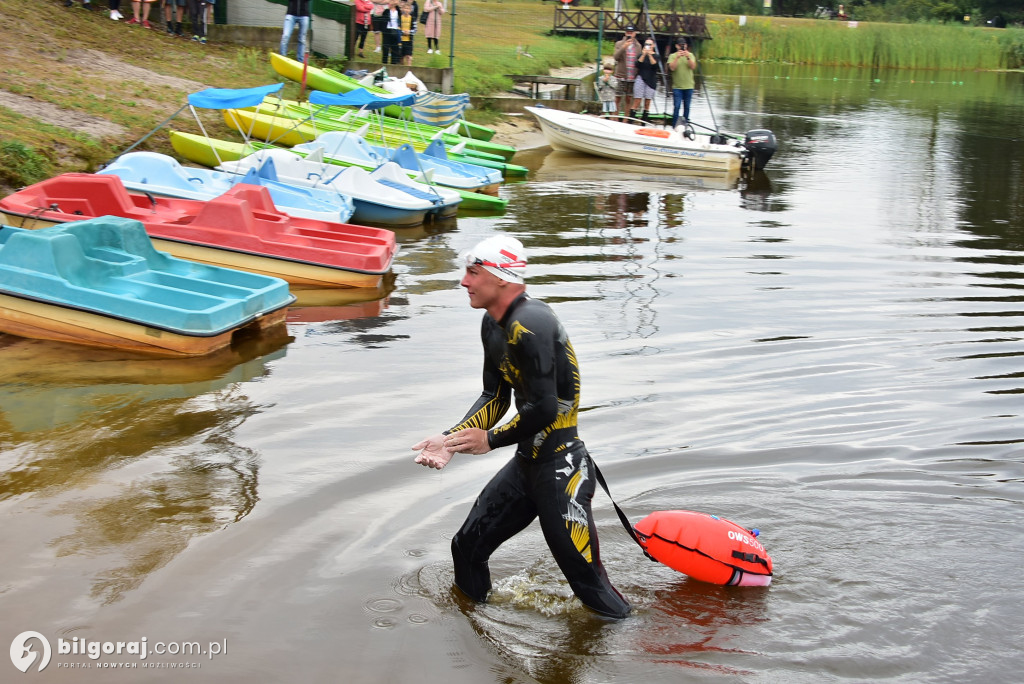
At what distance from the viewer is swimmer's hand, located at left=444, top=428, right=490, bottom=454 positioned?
4645 millimetres

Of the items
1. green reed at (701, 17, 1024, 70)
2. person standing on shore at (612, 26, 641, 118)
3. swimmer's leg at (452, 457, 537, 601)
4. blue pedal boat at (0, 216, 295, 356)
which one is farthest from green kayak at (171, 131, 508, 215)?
green reed at (701, 17, 1024, 70)

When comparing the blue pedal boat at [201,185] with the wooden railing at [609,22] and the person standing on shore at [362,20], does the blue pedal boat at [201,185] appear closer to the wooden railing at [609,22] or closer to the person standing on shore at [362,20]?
the person standing on shore at [362,20]

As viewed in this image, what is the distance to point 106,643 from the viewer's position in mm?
4793

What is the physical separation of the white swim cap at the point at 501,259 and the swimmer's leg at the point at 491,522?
Answer: 96 centimetres

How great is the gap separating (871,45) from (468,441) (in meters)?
60.1

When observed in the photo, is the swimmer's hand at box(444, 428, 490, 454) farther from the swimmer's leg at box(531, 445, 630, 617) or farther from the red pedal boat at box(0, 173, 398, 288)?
the red pedal boat at box(0, 173, 398, 288)

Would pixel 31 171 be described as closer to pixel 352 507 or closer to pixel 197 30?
pixel 352 507

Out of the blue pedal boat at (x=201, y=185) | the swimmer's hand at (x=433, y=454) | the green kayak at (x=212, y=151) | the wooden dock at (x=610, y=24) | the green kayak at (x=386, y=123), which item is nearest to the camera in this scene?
the swimmer's hand at (x=433, y=454)

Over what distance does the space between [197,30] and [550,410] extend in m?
22.4

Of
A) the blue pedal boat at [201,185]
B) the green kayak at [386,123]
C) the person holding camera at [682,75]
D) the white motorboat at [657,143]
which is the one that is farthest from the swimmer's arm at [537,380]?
the person holding camera at [682,75]

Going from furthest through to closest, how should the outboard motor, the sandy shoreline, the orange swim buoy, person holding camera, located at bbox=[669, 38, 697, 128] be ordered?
the sandy shoreline < person holding camera, located at bbox=[669, 38, 697, 128] < the outboard motor < the orange swim buoy

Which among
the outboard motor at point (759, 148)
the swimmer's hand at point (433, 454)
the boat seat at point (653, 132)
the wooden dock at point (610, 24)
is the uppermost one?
the wooden dock at point (610, 24)

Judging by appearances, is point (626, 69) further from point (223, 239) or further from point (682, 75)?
point (223, 239)

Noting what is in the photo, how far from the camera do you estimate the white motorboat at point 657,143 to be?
2264 centimetres
